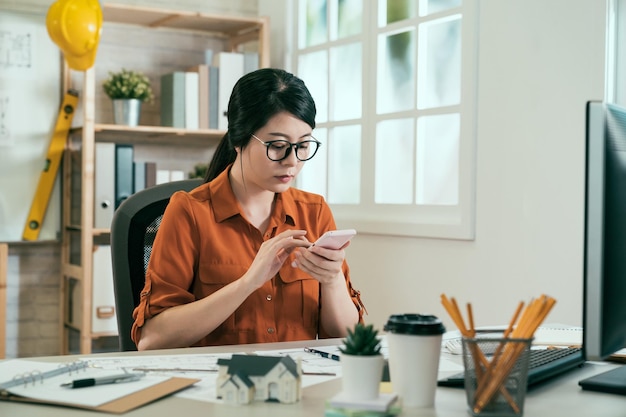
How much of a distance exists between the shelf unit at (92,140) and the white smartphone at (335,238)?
87.4 inches

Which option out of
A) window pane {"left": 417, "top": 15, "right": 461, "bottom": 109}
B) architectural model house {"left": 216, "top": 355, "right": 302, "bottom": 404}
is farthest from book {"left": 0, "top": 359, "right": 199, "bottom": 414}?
window pane {"left": 417, "top": 15, "right": 461, "bottom": 109}

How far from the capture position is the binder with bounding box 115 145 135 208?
12.8 ft

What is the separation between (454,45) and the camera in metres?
3.43

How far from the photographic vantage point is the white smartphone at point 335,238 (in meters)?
1.71

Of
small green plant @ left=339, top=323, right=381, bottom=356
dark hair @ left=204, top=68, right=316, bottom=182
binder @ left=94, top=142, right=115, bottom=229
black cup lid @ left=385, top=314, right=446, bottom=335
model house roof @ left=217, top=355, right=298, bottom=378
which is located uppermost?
dark hair @ left=204, top=68, right=316, bottom=182

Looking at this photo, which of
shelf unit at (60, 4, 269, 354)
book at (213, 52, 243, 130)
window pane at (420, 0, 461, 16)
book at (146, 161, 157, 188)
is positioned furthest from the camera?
book at (213, 52, 243, 130)

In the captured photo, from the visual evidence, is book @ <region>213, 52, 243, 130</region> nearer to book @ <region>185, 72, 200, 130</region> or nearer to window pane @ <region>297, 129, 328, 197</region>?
book @ <region>185, 72, 200, 130</region>

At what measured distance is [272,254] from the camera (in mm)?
1762

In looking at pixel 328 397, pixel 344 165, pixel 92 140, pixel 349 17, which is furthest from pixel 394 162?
pixel 328 397

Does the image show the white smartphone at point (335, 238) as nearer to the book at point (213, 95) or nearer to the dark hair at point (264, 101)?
the dark hair at point (264, 101)

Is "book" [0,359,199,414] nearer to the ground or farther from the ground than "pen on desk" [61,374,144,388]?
nearer to the ground

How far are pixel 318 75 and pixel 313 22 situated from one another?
276mm

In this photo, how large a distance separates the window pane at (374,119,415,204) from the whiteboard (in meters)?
1.54

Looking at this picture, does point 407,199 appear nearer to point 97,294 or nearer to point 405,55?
point 405,55
